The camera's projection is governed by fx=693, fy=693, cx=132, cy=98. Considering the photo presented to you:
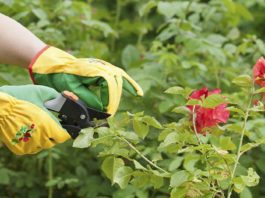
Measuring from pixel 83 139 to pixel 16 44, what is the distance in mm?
325

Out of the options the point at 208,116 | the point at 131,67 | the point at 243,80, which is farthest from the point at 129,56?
the point at 243,80

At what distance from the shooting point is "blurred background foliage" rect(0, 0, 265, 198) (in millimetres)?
2449

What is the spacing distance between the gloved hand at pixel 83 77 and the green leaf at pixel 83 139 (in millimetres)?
66

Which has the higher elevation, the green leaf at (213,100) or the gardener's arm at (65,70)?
the gardener's arm at (65,70)

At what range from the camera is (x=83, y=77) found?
5.35 feet

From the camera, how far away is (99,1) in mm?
4324

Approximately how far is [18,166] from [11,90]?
4.33 ft

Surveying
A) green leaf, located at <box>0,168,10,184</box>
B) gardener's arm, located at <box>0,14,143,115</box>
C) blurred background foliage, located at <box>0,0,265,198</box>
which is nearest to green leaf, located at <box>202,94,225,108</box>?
gardener's arm, located at <box>0,14,143,115</box>

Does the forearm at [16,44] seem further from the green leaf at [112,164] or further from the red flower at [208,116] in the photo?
the red flower at [208,116]

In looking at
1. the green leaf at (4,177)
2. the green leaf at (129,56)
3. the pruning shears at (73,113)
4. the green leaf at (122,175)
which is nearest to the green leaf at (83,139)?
the pruning shears at (73,113)

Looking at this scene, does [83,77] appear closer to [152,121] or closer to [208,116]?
[152,121]

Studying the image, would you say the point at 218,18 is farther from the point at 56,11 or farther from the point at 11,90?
the point at 11,90

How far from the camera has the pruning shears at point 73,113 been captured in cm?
154

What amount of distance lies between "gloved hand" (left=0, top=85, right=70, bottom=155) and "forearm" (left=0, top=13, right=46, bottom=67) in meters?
0.17
